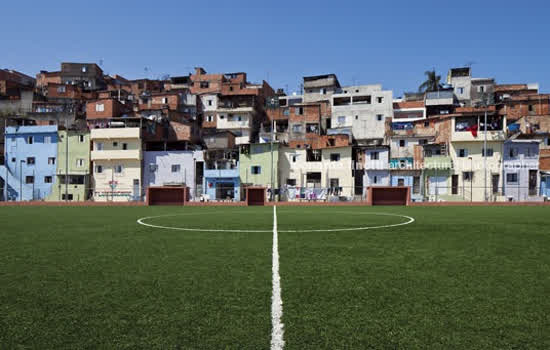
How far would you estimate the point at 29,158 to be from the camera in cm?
6116

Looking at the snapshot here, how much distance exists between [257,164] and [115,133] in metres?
21.9

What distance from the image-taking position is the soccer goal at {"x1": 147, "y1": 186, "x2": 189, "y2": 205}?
120 feet

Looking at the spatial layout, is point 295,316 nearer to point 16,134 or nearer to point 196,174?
point 196,174

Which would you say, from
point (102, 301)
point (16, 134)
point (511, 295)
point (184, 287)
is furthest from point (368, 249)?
point (16, 134)

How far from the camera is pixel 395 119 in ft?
233

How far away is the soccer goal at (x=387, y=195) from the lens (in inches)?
1361

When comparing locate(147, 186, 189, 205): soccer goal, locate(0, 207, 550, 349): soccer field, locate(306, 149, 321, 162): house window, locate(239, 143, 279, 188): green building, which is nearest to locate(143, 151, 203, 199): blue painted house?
locate(239, 143, 279, 188): green building

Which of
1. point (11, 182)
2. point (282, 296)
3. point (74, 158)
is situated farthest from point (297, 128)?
point (282, 296)

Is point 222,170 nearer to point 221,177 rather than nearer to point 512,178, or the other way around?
point 221,177

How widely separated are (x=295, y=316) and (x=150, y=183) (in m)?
59.2

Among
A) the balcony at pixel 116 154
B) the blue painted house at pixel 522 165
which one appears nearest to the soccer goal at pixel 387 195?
the blue painted house at pixel 522 165

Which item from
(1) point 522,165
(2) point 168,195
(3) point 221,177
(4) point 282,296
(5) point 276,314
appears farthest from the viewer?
(3) point 221,177

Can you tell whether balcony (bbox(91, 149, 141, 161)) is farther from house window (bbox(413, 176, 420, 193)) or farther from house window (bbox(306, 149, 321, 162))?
house window (bbox(413, 176, 420, 193))

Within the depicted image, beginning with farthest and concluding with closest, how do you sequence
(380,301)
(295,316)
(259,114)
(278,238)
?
(259,114) < (278,238) < (380,301) < (295,316)
